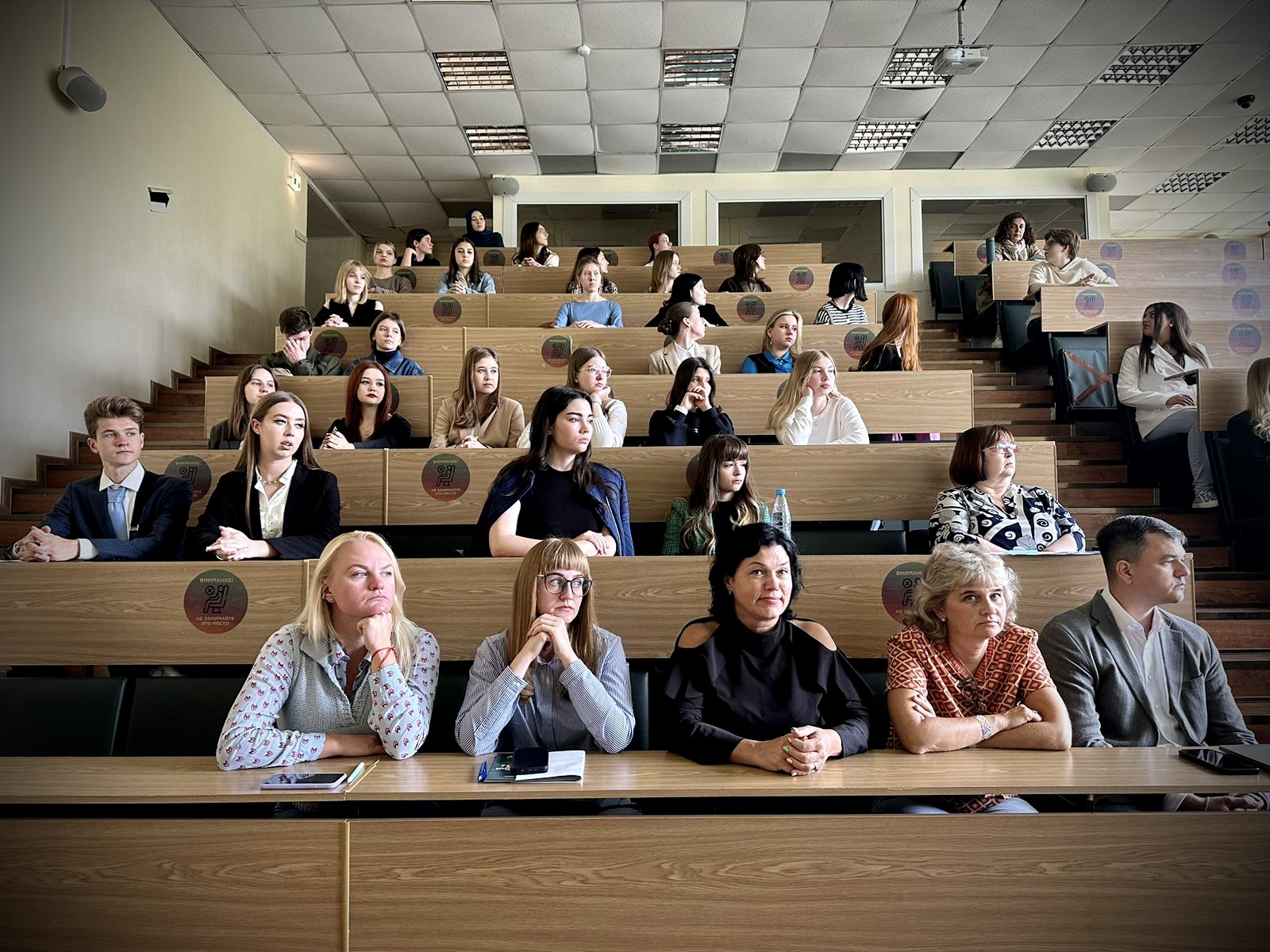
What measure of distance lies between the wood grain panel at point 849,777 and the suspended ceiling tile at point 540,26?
5426mm

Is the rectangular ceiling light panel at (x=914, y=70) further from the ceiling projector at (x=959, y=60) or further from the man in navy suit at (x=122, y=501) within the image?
the man in navy suit at (x=122, y=501)

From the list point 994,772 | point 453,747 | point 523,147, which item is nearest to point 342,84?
point 523,147

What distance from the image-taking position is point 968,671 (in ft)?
6.04

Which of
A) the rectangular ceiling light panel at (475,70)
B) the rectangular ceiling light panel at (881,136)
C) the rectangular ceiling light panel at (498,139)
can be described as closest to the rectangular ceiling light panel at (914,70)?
the rectangular ceiling light panel at (881,136)

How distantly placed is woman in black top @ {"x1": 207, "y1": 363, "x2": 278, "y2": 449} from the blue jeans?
285 centimetres

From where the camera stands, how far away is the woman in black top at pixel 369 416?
11.7ft

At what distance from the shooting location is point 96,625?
7.27 feet

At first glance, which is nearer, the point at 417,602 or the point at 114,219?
the point at 417,602

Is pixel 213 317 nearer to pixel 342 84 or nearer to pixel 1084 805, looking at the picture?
pixel 342 84

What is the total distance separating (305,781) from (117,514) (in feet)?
5.60

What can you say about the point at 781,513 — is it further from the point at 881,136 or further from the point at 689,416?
the point at 881,136

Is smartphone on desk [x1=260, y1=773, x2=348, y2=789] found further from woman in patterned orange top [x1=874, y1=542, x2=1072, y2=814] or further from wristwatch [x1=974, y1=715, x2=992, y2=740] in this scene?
wristwatch [x1=974, y1=715, x2=992, y2=740]

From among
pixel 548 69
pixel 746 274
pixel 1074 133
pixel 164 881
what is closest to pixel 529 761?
pixel 164 881

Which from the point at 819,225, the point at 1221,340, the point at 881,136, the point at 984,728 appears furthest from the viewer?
the point at 819,225
